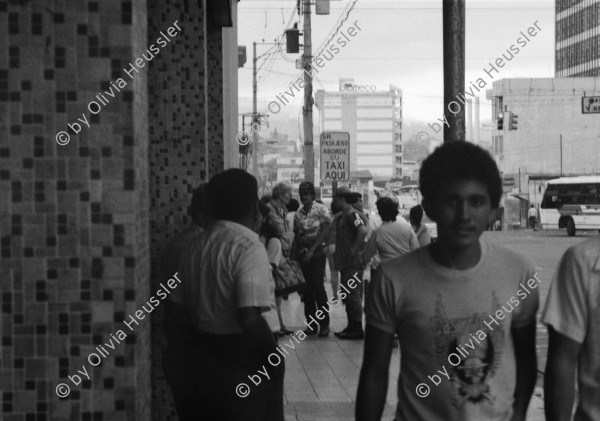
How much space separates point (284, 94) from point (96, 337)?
16.0m

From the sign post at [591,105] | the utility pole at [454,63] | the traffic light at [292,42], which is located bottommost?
the utility pole at [454,63]

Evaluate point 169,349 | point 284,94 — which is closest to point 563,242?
point 284,94

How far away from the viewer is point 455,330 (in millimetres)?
3426

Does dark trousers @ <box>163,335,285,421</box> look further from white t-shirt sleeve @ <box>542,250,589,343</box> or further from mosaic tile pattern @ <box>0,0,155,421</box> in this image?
white t-shirt sleeve @ <box>542,250,589,343</box>

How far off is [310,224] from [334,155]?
7731 mm

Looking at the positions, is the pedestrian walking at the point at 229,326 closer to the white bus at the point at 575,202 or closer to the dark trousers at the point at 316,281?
the dark trousers at the point at 316,281

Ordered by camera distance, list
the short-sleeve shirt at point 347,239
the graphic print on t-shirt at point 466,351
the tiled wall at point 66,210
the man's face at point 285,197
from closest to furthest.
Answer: the graphic print on t-shirt at point 466,351 → the tiled wall at point 66,210 → the short-sleeve shirt at point 347,239 → the man's face at point 285,197

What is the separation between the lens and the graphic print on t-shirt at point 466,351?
3424 millimetres

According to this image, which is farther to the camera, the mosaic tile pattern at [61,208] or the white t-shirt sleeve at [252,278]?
the white t-shirt sleeve at [252,278]

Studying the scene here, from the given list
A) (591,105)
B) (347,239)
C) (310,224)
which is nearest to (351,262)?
(347,239)

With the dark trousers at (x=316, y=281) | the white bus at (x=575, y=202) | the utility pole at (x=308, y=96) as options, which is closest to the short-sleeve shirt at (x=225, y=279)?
the dark trousers at (x=316, y=281)

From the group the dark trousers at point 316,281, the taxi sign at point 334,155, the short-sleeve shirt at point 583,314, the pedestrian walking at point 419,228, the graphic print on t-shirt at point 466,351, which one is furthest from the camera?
the taxi sign at point 334,155

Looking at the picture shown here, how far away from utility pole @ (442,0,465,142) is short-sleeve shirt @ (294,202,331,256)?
503 centimetres

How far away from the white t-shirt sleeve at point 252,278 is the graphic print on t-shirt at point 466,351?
1.30 m
